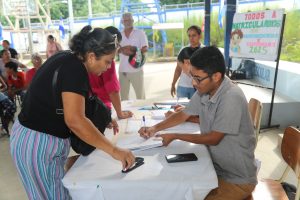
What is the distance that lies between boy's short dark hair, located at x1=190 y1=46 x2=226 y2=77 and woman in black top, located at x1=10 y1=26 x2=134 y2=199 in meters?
0.39

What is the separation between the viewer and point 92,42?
44.0 inches

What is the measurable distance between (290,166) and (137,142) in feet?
2.65

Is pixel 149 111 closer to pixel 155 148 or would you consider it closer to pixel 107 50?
pixel 155 148

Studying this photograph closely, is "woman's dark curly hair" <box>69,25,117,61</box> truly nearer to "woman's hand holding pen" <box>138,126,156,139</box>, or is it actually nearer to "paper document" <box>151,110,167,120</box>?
"woman's hand holding pen" <box>138,126,156,139</box>

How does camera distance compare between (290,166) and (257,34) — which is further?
(257,34)

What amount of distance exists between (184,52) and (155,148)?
1452 millimetres

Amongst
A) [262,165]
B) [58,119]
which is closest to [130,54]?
[262,165]

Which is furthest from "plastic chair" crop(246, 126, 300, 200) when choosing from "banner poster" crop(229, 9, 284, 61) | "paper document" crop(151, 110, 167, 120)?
"banner poster" crop(229, 9, 284, 61)

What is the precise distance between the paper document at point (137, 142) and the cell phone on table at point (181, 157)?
0.17 m

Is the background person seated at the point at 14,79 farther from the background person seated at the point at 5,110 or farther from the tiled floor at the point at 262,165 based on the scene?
the tiled floor at the point at 262,165

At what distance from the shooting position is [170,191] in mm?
1076

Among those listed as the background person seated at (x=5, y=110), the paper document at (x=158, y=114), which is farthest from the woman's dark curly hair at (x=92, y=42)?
the background person seated at (x=5, y=110)

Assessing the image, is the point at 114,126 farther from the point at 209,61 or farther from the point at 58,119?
the point at 209,61

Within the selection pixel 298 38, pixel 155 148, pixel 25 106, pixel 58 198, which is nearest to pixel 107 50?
pixel 25 106
